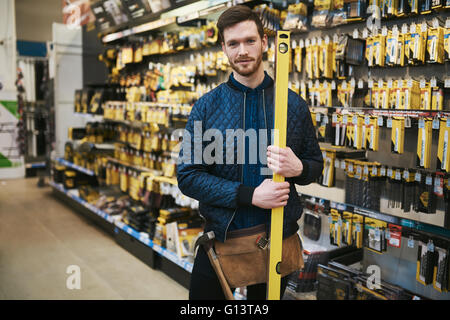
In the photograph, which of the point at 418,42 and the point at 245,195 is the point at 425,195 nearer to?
the point at 418,42

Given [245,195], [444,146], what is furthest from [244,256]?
[444,146]

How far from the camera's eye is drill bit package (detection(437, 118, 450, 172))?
214 centimetres

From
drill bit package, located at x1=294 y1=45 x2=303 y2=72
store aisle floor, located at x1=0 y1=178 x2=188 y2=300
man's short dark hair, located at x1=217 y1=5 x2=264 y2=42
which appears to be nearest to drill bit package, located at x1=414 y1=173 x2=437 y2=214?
drill bit package, located at x1=294 y1=45 x2=303 y2=72

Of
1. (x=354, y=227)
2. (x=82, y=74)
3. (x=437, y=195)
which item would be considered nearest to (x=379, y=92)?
(x=437, y=195)

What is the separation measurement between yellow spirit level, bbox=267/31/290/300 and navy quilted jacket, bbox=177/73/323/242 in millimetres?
170

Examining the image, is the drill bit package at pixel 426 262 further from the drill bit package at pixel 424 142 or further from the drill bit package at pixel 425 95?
the drill bit package at pixel 425 95

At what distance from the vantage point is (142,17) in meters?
4.52

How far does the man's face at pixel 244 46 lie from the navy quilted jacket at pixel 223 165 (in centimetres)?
11

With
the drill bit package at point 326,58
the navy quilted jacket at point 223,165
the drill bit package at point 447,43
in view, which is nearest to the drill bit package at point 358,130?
the drill bit package at point 326,58

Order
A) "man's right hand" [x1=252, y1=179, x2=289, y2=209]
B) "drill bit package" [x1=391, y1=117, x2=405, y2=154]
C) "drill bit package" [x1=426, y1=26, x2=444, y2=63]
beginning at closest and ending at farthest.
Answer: "man's right hand" [x1=252, y1=179, x2=289, y2=209]
"drill bit package" [x1=426, y1=26, x2=444, y2=63]
"drill bit package" [x1=391, y1=117, x2=405, y2=154]

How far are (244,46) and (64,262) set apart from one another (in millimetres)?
3486

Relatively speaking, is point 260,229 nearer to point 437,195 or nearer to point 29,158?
point 437,195

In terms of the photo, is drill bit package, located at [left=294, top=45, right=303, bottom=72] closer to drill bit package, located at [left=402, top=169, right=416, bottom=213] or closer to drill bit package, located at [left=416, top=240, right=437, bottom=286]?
drill bit package, located at [left=402, top=169, right=416, bottom=213]

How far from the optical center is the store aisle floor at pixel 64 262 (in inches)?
135
